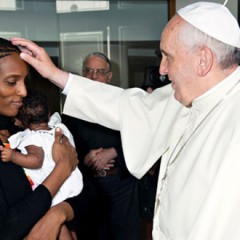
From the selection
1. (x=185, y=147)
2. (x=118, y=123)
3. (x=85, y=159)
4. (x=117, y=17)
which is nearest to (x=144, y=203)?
(x=85, y=159)

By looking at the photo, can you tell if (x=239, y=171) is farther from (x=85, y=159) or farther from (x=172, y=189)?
(x=85, y=159)

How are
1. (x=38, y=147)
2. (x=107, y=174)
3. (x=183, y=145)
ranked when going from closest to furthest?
(x=183, y=145) < (x=38, y=147) < (x=107, y=174)

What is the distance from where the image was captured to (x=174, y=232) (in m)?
1.68

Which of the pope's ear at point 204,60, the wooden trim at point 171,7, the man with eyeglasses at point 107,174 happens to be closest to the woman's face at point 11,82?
the pope's ear at point 204,60

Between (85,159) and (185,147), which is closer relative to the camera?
(185,147)

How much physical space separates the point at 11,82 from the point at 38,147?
460 mm

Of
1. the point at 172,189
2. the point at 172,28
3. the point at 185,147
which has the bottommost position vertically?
the point at 172,189

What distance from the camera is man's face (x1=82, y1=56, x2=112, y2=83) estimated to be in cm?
359

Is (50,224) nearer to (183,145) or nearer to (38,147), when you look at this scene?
(38,147)

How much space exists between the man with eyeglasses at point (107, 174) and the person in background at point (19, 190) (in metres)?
1.48

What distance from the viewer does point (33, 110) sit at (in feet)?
7.04

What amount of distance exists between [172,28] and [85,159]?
1.86 metres

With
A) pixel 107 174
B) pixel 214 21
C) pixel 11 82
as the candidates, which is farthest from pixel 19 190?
pixel 107 174

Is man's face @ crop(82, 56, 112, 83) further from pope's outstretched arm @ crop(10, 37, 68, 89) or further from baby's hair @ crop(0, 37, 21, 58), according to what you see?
baby's hair @ crop(0, 37, 21, 58)
